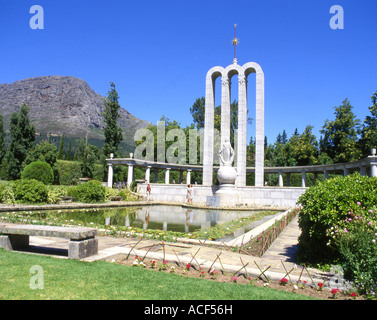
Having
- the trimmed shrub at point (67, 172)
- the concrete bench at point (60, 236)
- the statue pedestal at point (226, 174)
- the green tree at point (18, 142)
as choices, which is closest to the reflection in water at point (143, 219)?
the concrete bench at point (60, 236)

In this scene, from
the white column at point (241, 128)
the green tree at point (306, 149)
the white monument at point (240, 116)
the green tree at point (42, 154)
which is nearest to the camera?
the white monument at point (240, 116)

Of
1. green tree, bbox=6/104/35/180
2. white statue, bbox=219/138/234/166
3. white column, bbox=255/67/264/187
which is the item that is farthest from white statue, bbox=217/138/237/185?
green tree, bbox=6/104/35/180

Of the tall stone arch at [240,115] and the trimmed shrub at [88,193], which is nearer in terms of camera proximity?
the trimmed shrub at [88,193]

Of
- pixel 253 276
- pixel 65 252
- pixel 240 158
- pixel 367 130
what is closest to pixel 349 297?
pixel 253 276

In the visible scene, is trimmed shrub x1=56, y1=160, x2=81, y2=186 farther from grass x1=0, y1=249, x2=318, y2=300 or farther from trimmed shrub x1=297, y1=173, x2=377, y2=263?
trimmed shrub x1=297, y1=173, x2=377, y2=263

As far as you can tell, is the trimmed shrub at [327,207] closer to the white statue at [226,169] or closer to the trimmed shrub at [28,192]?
the trimmed shrub at [28,192]

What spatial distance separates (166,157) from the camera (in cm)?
4709

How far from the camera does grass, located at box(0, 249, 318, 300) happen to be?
342 cm

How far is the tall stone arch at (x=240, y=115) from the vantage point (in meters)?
29.0

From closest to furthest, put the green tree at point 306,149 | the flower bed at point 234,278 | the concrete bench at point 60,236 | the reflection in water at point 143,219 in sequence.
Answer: the flower bed at point 234,278
the concrete bench at point 60,236
the reflection in water at point 143,219
the green tree at point 306,149

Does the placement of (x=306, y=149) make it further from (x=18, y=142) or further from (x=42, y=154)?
(x=18, y=142)

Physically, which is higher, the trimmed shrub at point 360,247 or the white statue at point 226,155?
the white statue at point 226,155

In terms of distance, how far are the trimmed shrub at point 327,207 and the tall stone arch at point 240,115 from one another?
71.9 ft

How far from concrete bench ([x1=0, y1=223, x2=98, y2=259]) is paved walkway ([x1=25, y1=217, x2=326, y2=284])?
19cm
